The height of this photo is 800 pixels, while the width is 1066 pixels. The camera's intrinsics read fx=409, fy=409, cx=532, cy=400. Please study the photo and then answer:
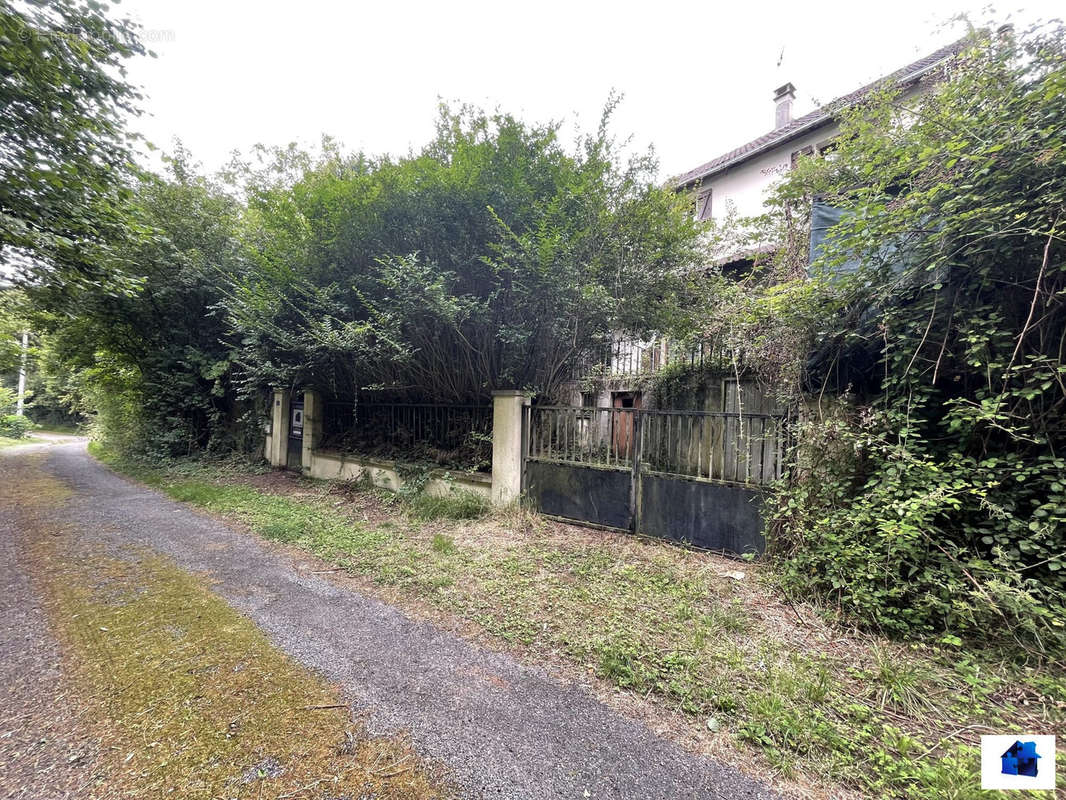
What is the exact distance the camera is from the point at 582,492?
499 centimetres

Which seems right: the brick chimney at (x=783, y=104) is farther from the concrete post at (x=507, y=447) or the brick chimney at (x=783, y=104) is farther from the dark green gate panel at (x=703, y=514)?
the dark green gate panel at (x=703, y=514)

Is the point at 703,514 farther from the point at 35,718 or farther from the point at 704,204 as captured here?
the point at 704,204

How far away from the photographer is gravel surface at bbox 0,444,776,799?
5.27ft

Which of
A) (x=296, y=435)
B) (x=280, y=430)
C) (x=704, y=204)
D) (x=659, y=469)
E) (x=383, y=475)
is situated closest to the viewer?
(x=659, y=469)

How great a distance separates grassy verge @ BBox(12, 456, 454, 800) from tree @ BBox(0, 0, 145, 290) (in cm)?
503

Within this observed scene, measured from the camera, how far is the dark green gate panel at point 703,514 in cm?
387

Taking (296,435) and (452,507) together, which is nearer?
(452,507)

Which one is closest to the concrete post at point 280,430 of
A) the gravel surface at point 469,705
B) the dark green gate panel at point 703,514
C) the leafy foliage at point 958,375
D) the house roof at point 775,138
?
the gravel surface at point 469,705

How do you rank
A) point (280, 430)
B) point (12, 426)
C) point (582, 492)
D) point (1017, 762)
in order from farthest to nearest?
point (12, 426), point (280, 430), point (582, 492), point (1017, 762)

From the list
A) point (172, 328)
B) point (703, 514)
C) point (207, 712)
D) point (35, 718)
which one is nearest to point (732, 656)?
point (703, 514)

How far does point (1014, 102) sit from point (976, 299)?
1.19 metres

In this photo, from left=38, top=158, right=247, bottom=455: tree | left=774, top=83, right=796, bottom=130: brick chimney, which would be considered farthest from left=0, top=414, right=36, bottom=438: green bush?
left=774, top=83, right=796, bottom=130: brick chimney

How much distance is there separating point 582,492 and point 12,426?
2718 centimetres

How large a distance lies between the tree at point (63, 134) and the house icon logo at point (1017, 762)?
875 cm
